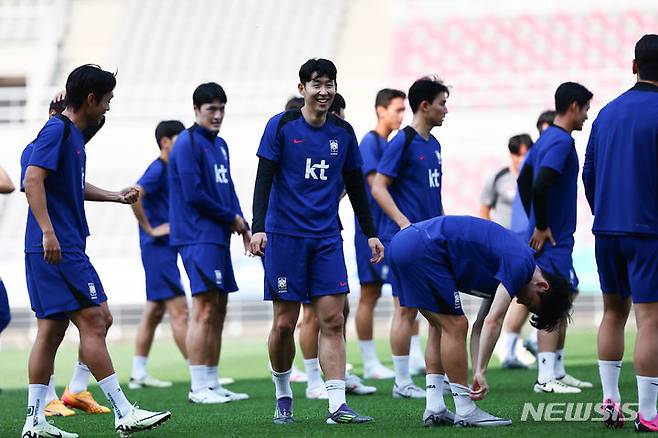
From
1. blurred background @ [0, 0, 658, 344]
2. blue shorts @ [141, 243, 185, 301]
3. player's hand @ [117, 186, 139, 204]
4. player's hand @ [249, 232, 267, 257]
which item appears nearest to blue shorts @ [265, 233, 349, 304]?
player's hand @ [249, 232, 267, 257]

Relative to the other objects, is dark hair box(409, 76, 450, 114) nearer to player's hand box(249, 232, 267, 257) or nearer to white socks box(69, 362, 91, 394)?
player's hand box(249, 232, 267, 257)

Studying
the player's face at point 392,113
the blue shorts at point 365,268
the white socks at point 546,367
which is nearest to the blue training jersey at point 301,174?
the white socks at point 546,367

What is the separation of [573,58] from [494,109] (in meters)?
5.46

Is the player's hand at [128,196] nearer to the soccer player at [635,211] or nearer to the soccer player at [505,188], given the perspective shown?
the soccer player at [635,211]

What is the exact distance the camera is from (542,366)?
8906 millimetres

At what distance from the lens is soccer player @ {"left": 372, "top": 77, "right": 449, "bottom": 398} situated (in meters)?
8.61

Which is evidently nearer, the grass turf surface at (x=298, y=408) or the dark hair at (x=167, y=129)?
the grass turf surface at (x=298, y=408)

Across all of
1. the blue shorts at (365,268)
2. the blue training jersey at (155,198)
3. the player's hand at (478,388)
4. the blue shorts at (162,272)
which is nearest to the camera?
the player's hand at (478,388)

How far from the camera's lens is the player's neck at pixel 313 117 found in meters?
7.31

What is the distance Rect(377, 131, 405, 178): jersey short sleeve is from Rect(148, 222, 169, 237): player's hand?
9.59 feet

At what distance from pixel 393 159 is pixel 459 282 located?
218 centimetres

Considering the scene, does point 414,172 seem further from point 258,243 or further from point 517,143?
point 517,143

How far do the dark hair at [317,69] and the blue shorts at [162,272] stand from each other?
4.15m

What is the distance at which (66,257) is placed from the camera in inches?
255
